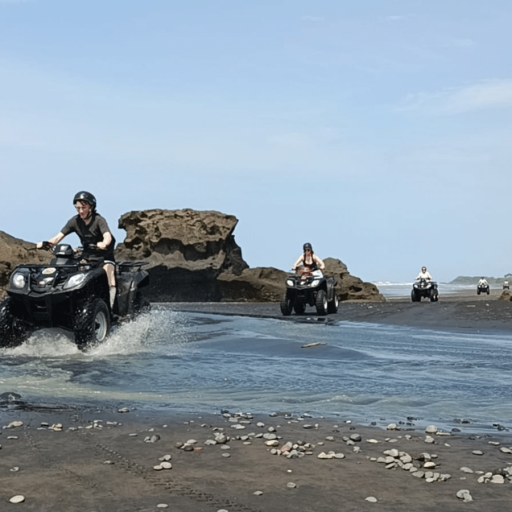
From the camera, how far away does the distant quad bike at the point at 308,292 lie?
71.7ft

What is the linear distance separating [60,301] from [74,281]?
33cm

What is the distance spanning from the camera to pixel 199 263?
40.0 m

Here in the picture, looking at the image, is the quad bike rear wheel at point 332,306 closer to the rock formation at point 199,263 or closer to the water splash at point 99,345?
the water splash at point 99,345

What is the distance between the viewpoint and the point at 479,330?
18188mm

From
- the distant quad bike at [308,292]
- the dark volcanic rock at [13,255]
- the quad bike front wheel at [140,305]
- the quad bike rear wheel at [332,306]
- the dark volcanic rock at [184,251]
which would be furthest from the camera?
the dark volcanic rock at [184,251]

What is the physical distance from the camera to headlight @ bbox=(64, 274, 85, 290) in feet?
35.1

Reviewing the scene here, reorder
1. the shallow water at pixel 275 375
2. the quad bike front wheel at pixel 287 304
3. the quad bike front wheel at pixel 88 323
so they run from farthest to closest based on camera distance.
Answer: the quad bike front wheel at pixel 287 304 → the quad bike front wheel at pixel 88 323 → the shallow water at pixel 275 375

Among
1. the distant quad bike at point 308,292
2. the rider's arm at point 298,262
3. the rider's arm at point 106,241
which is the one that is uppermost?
the rider's arm at point 298,262

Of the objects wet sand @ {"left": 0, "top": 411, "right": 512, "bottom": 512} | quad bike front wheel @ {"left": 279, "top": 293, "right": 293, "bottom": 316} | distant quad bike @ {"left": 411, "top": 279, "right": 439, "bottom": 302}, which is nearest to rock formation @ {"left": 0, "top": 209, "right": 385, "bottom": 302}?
distant quad bike @ {"left": 411, "top": 279, "right": 439, "bottom": 302}

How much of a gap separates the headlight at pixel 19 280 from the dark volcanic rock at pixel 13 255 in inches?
671

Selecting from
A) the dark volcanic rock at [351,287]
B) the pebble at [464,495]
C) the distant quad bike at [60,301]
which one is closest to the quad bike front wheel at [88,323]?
the distant quad bike at [60,301]

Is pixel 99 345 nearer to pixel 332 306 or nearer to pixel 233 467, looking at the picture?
pixel 233 467

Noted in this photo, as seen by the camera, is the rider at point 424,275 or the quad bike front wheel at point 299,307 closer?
the quad bike front wheel at point 299,307

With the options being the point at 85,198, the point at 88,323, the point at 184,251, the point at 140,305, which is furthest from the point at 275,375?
the point at 184,251
